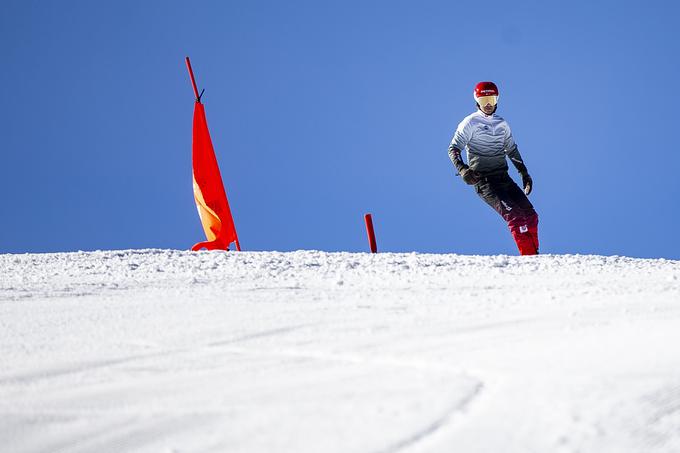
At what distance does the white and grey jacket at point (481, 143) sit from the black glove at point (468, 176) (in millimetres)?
62

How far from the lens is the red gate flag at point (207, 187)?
8.72 m

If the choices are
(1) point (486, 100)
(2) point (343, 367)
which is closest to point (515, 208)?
(1) point (486, 100)

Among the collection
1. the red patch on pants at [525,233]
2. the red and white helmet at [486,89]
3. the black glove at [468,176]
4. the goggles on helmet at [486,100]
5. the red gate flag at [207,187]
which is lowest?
the red patch on pants at [525,233]

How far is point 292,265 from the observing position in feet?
17.4

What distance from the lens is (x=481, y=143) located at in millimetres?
7699

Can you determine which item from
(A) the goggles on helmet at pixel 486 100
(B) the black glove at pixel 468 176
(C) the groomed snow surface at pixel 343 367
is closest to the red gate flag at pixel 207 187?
(B) the black glove at pixel 468 176

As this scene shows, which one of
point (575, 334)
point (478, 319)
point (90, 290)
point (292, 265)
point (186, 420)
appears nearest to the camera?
point (186, 420)

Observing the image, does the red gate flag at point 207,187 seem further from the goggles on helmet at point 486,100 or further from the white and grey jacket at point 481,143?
the goggles on helmet at point 486,100

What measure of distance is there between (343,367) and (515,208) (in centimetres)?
533

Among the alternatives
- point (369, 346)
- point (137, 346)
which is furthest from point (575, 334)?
point (137, 346)

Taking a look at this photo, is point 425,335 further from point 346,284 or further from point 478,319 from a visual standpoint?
point 346,284

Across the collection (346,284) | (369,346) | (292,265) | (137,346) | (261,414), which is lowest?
(261,414)

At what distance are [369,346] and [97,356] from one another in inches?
32.4

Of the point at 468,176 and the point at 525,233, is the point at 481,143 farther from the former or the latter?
the point at 525,233
